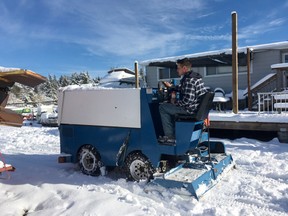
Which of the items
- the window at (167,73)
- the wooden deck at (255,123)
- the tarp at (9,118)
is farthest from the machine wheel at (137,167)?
the window at (167,73)

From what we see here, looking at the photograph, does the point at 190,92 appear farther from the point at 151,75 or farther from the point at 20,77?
the point at 151,75

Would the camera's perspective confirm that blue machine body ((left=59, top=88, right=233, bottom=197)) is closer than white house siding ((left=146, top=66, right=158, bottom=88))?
Yes

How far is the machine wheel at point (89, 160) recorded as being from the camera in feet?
16.6

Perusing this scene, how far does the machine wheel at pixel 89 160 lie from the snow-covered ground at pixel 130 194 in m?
0.18

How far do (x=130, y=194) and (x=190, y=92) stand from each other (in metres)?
1.68

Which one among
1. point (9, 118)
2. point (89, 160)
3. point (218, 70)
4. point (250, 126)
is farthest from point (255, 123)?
point (218, 70)

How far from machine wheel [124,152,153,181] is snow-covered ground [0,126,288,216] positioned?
17 centimetres

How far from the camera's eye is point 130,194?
4023mm

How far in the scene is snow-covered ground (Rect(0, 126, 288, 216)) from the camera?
11.4ft

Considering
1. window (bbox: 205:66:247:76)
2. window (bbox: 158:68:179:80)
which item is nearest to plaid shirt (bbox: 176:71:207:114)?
window (bbox: 205:66:247:76)

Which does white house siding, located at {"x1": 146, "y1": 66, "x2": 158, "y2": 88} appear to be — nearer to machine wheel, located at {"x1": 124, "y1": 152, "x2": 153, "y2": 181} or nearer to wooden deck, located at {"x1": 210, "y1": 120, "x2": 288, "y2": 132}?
wooden deck, located at {"x1": 210, "y1": 120, "x2": 288, "y2": 132}

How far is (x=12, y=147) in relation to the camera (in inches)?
334

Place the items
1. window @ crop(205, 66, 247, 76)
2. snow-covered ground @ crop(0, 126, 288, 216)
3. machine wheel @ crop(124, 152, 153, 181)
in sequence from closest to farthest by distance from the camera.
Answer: snow-covered ground @ crop(0, 126, 288, 216) → machine wheel @ crop(124, 152, 153, 181) → window @ crop(205, 66, 247, 76)

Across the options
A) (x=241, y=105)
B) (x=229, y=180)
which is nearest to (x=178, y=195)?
(x=229, y=180)
